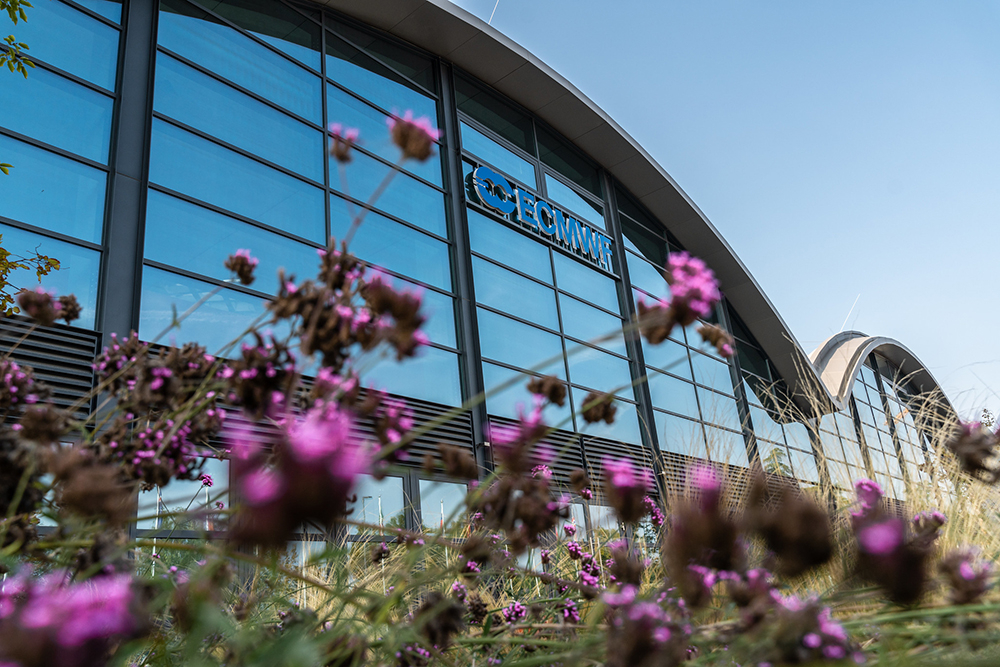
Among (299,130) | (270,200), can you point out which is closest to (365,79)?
(299,130)

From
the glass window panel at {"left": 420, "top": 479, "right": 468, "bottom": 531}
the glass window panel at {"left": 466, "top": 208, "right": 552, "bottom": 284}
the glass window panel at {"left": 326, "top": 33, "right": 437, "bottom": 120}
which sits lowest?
the glass window panel at {"left": 420, "top": 479, "right": 468, "bottom": 531}

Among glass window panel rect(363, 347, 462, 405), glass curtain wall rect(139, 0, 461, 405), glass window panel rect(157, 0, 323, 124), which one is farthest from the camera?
glass window panel rect(363, 347, 462, 405)

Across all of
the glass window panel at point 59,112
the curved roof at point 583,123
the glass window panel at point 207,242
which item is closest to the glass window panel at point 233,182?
the glass window panel at point 207,242

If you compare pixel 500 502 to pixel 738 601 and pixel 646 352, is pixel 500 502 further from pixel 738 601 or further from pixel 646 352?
pixel 646 352

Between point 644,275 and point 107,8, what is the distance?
370 inches

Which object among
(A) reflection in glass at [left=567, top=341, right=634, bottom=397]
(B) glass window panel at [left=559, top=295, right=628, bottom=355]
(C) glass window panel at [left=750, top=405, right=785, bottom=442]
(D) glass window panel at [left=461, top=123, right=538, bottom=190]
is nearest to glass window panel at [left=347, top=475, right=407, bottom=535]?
(A) reflection in glass at [left=567, top=341, right=634, bottom=397]

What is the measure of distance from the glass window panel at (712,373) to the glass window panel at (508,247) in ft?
12.6

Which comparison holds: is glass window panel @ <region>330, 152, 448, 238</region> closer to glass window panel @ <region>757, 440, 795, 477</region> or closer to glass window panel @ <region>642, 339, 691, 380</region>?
glass window panel @ <region>642, 339, 691, 380</region>

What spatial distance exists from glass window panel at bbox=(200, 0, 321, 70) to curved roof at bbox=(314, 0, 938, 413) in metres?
0.61

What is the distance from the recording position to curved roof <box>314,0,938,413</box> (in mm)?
9242

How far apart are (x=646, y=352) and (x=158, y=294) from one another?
8.01 meters

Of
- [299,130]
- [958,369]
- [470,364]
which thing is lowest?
[958,369]

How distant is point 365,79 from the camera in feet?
29.4

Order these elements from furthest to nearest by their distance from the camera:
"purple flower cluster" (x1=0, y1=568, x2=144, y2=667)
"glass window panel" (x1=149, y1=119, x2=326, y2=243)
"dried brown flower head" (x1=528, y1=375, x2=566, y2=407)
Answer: "glass window panel" (x1=149, y1=119, x2=326, y2=243)
"dried brown flower head" (x1=528, y1=375, x2=566, y2=407)
"purple flower cluster" (x1=0, y1=568, x2=144, y2=667)
